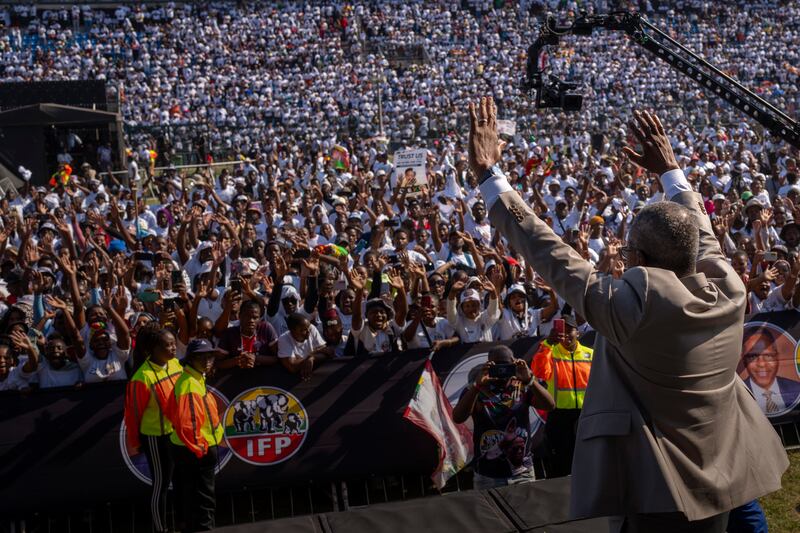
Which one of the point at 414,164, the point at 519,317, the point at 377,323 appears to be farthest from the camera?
the point at 414,164

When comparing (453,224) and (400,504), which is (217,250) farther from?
(400,504)

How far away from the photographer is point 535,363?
18.3 feet

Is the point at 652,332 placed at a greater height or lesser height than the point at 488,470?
greater

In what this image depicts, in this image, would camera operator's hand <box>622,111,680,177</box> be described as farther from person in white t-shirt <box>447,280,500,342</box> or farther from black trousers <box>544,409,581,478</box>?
person in white t-shirt <box>447,280,500,342</box>

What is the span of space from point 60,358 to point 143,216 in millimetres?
6341

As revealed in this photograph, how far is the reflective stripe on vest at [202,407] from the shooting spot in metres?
4.91

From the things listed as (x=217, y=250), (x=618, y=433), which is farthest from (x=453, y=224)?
(x=618, y=433)

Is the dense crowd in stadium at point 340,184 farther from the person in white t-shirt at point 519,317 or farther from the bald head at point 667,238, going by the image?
the bald head at point 667,238

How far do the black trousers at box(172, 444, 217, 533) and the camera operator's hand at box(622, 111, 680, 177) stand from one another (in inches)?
132

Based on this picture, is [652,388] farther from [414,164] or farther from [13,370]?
[414,164]

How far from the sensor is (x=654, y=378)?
7.00 feet

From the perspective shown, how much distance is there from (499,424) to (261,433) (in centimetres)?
182

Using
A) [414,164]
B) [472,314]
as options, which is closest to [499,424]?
[472,314]

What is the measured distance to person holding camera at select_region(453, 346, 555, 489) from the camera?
4531mm
